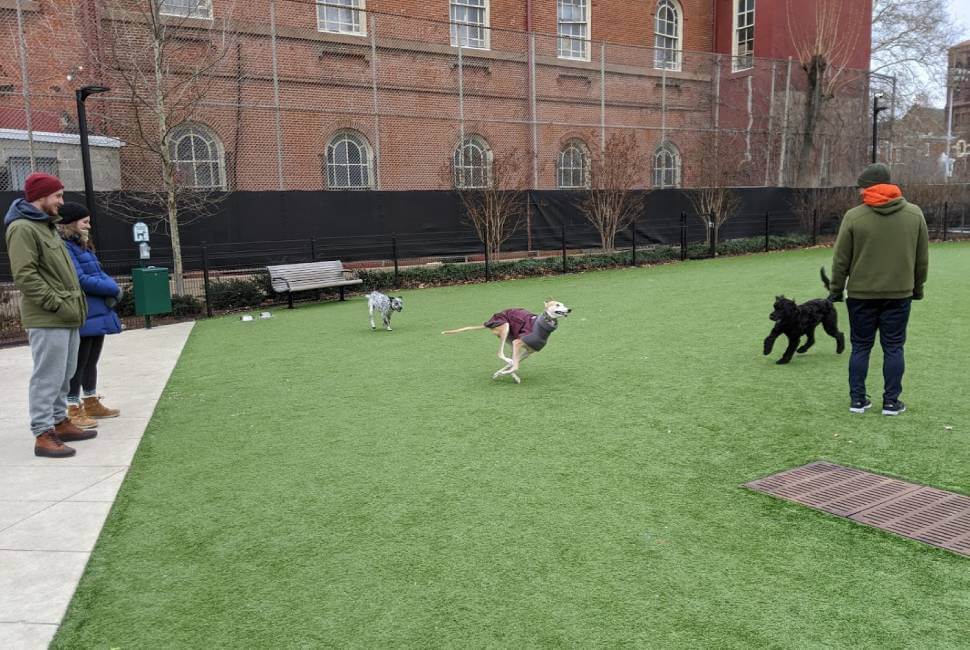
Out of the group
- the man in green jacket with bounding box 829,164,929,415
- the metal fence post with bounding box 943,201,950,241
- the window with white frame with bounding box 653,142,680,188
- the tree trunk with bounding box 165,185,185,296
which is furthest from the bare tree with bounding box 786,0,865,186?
the man in green jacket with bounding box 829,164,929,415

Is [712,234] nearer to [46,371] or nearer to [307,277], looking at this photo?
[307,277]

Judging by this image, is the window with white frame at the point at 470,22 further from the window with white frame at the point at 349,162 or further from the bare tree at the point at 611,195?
the bare tree at the point at 611,195

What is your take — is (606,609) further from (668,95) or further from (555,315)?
(668,95)

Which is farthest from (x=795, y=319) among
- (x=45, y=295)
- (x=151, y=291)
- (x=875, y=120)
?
(x=875, y=120)

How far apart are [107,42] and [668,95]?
17.0 m

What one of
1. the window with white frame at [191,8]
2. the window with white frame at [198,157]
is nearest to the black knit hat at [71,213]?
the window with white frame at [198,157]

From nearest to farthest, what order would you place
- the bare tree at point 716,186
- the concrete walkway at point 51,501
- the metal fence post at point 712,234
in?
the concrete walkway at point 51,501 < the metal fence post at point 712,234 < the bare tree at point 716,186

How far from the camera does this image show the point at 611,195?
20.5 m

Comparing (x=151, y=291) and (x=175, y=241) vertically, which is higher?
(x=175, y=241)

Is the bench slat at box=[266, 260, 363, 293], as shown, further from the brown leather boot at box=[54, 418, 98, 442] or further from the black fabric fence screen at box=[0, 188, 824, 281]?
the brown leather boot at box=[54, 418, 98, 442]

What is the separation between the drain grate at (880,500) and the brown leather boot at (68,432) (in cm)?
497

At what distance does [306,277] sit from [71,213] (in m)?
8.25

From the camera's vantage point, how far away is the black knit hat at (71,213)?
19.0 feet

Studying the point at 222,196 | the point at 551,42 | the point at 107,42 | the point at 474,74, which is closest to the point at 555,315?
the point at 222,196
